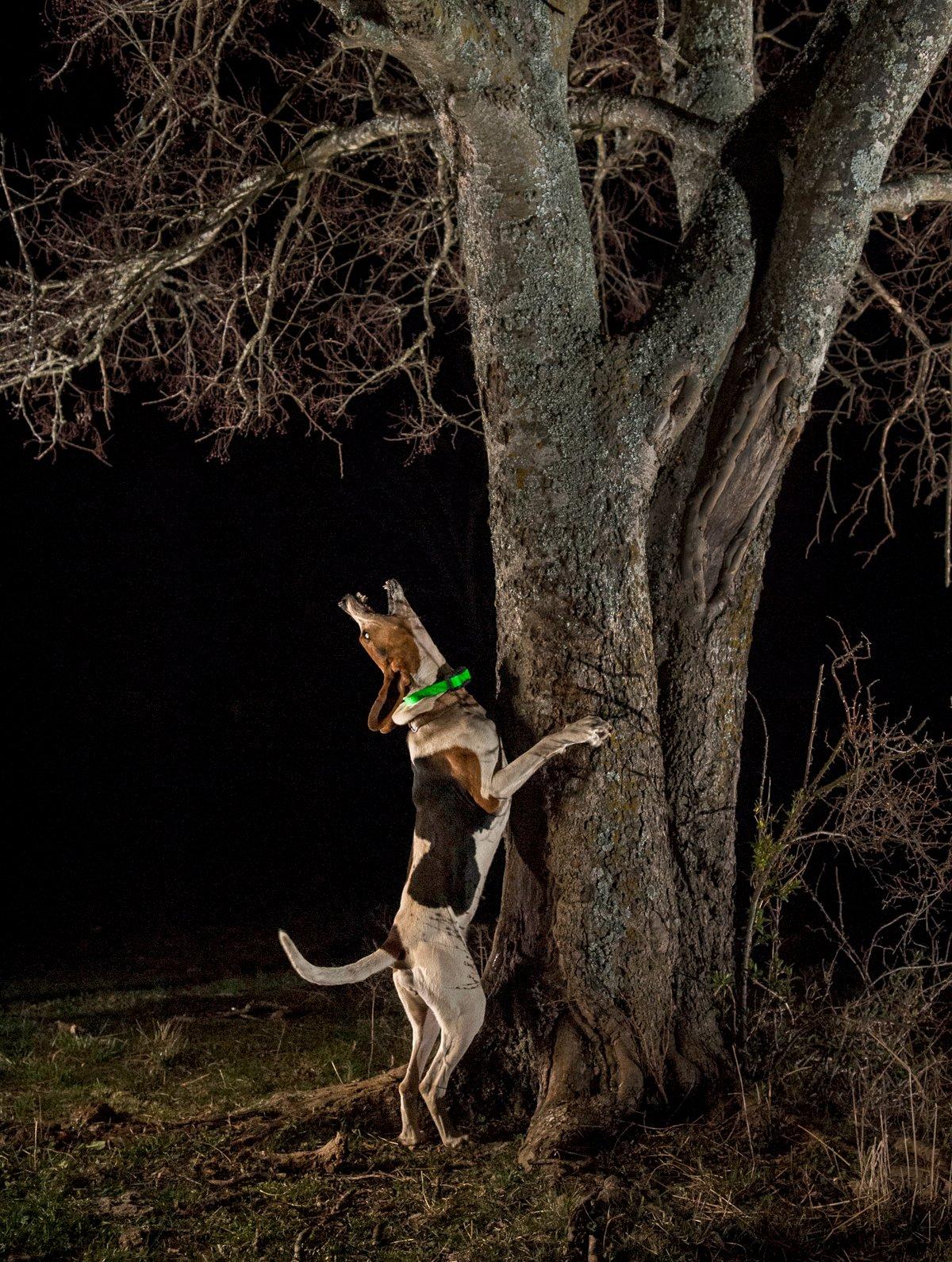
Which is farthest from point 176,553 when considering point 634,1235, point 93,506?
point 634,1235

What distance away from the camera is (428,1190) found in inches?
168

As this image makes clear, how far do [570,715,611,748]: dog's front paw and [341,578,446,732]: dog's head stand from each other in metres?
0.65

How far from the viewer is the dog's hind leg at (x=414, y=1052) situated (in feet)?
15.4

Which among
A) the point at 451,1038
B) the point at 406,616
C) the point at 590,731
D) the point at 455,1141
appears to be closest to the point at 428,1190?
the point at 455,1141

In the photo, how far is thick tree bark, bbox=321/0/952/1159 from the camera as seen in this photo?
186 inches

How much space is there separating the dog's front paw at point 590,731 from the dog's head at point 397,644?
0.65 metres

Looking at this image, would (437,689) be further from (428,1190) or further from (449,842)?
(428,1190)

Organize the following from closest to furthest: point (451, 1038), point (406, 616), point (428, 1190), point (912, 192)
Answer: point (428, 1190) < point (451, 1038) < point (406, 616) < point (912, 192)

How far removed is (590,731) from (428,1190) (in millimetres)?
1729

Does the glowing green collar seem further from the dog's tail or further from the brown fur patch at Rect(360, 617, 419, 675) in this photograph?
the dog's tail

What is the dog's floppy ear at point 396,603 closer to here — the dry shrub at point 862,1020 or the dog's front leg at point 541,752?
the dog's front leg at point 541,752

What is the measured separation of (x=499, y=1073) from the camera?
4922mm

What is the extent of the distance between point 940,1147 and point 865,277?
4983 millimetres

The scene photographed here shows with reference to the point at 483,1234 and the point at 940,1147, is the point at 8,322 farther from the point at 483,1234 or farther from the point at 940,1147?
the point at 940,1147
